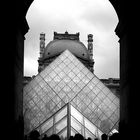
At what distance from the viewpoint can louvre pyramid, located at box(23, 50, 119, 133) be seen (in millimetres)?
28188

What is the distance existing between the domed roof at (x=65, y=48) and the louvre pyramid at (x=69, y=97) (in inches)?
1061

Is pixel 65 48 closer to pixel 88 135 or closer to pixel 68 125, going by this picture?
pixel 68 125

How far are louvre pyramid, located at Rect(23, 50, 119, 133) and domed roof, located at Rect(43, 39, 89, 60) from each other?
88.4 ft

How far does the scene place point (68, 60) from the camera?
109 ft

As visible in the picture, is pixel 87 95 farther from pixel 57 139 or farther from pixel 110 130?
pixel 57 139

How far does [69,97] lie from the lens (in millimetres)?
29344

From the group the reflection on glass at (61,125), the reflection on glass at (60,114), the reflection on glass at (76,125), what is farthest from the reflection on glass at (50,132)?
the reflection on glass at (76,125)

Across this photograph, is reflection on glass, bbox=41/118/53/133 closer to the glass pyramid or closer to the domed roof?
the glass pyramid

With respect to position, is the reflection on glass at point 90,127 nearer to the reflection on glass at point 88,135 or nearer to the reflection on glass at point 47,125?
the reflection on glass at point 88,135

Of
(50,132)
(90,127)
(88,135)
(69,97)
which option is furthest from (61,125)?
(69,97)

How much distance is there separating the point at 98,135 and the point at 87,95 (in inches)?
285

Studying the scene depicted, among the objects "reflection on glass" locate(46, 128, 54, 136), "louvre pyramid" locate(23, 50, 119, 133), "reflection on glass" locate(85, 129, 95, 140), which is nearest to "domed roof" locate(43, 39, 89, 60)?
"louvre pyramid" locate(23, 50, 119, 133)

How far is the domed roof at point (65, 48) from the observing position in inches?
2347
